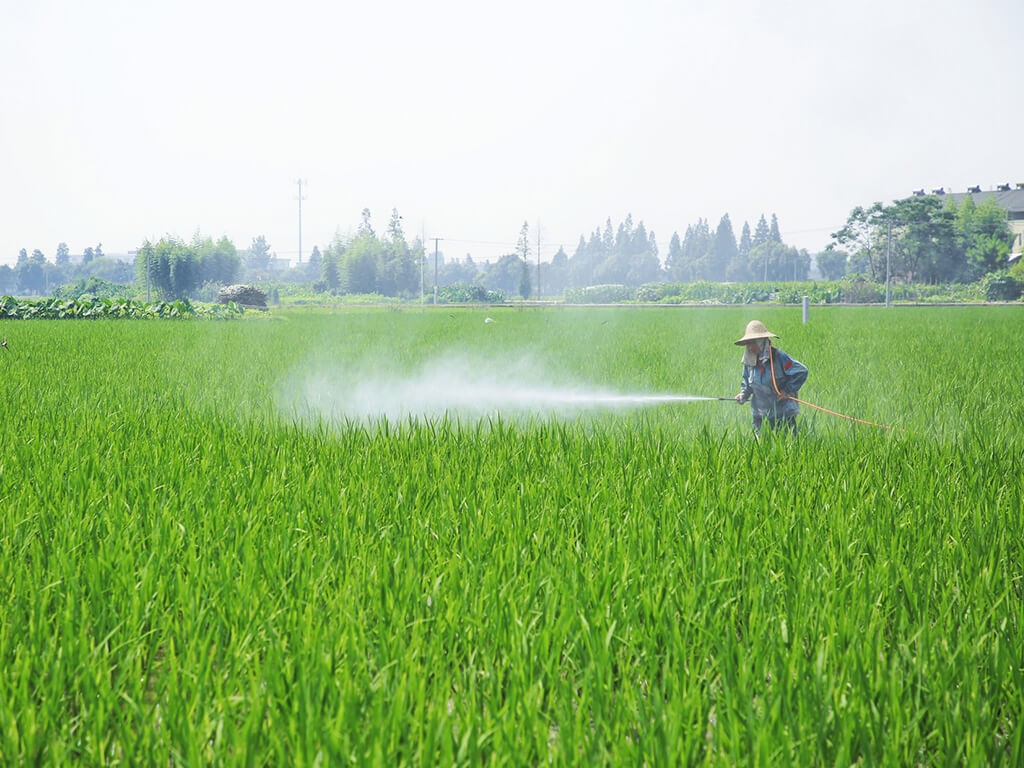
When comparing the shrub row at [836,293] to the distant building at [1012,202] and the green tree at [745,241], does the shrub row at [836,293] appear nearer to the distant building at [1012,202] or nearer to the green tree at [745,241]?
the distant building at [1012,202]

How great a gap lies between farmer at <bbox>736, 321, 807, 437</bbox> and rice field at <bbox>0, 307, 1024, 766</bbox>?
0.27 metres

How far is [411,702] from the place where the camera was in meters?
1.55

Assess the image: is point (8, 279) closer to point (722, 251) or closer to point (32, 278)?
point (32, 278)

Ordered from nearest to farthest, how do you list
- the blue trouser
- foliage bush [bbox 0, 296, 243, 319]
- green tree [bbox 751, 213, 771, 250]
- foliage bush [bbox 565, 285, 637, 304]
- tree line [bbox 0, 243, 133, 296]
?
the blue trouser, foliage bush [bbox 0, 296, 243, 319], foliage bush [bbox 565, 285, 637, 304], tree line [bbox 0, 243, 133, 296], green tree [bbox 751, 213, 771, 250]

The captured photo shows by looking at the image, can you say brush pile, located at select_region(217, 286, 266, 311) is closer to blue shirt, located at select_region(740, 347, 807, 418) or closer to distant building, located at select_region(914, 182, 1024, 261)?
blue shirt, located at select_region(740, 347, 807, 418)

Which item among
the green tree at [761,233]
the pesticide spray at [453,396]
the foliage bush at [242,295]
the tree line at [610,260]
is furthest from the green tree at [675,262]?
the pesticide spray at [453,396]

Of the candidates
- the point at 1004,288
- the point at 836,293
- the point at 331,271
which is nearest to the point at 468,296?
the point at 331,271

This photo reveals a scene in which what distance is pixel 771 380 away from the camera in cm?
465

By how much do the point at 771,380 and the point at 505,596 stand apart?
10.5ft

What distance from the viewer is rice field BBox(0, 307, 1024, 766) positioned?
1.46 metres

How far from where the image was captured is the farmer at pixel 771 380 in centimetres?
457

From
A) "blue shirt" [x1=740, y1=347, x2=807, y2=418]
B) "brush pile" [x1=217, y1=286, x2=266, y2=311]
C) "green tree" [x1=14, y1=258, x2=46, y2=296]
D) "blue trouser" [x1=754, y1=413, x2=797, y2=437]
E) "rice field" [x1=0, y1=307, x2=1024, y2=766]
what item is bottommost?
"rice field" [x1=0, y1=307, x2=1024, y2=766]

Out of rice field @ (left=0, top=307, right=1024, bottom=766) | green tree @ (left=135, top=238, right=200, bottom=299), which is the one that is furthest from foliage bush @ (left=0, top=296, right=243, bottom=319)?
green tree @ (left=135, top=238, right=200, bottom=299)

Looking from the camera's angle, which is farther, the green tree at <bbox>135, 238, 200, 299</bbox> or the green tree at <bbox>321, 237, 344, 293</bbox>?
the green tree at <bbox>321, 237, 344, 293</bbox>
